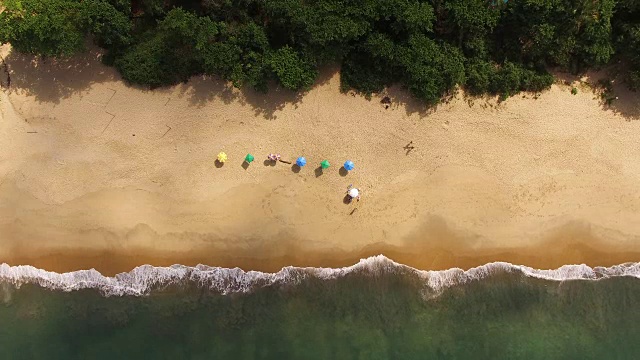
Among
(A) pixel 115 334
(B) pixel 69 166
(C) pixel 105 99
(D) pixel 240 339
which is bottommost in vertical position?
(A) pixel 115 334

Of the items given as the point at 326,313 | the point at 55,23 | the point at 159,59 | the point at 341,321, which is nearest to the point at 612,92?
the point at 341,321

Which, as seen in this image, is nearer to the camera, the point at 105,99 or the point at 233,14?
the point at 233,14

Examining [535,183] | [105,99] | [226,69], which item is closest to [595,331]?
[535,183]

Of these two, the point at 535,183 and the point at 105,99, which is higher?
the point at 535,183

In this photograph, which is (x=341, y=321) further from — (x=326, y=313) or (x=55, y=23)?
Result: (x=55, y=23)

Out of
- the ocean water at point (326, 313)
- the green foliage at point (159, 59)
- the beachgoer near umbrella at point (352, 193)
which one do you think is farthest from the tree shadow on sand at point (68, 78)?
the ocean water at point (326, 313)

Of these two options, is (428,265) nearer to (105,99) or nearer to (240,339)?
(240,339)
